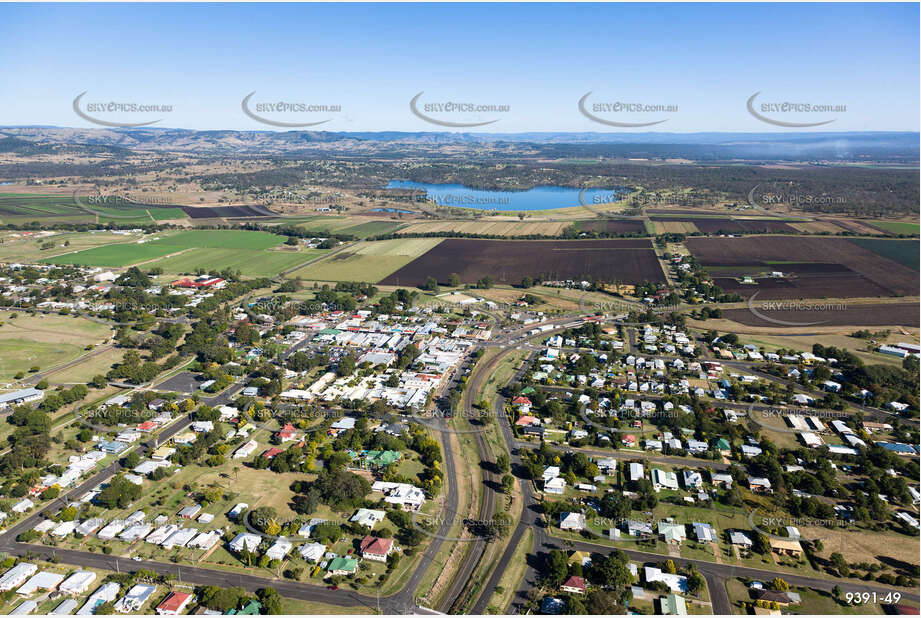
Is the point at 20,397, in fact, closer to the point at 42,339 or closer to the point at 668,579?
the point at 42,339

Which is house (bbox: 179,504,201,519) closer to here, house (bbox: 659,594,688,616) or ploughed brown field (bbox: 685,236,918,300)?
house (bbox: 659,594,688,616)

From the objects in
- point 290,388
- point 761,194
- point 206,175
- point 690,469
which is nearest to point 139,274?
point 290,388

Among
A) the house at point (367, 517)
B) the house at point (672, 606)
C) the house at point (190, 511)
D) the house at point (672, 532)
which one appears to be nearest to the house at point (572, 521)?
the house at point (672, 532)

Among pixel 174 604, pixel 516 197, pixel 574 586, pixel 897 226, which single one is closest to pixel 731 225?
pixel 897 226

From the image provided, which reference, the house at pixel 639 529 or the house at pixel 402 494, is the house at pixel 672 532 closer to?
the house at pixel 639 529

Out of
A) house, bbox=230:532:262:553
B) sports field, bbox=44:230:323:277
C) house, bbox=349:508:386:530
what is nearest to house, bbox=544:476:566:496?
house, bbox=349:508:386:530
